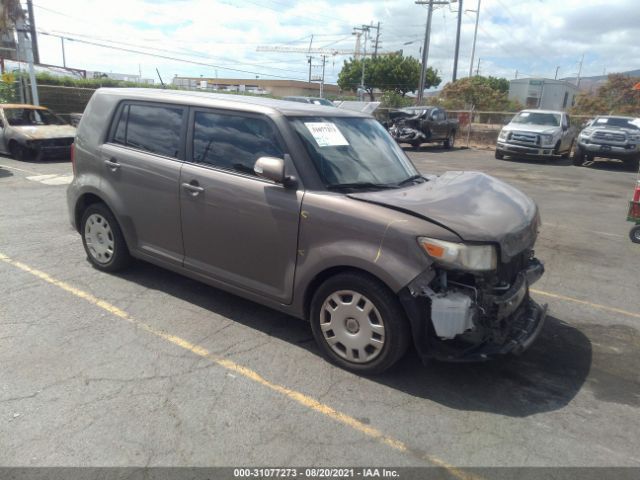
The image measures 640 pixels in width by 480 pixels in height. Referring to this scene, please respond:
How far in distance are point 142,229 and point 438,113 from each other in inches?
747

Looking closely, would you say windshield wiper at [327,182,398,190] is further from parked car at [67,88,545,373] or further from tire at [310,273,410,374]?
tire at [310,273,410,374]

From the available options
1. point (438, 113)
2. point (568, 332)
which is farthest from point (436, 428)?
point (438, 113)

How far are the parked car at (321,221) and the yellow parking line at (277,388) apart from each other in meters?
0.46

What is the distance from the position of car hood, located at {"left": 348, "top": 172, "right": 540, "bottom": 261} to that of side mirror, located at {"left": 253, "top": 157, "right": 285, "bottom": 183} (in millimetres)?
511

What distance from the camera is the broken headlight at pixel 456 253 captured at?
9.82 feet

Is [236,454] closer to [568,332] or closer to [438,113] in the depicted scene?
[568,332]

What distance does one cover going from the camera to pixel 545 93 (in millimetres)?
60406

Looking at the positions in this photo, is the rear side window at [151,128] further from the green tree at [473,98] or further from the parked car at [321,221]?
the green tree at [473,98]

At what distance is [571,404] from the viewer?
3156mm

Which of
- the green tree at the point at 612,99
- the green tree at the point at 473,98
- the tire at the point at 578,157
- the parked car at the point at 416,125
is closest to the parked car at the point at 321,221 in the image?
the tire at the point at 578,157

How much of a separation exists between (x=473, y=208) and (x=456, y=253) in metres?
0.54

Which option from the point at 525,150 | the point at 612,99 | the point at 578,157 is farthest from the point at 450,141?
the point at 612,99

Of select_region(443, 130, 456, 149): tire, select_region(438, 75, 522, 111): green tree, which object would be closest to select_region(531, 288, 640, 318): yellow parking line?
select_region(443, 130, 456, 149): tire

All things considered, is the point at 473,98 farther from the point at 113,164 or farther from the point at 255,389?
the point at 255,389
